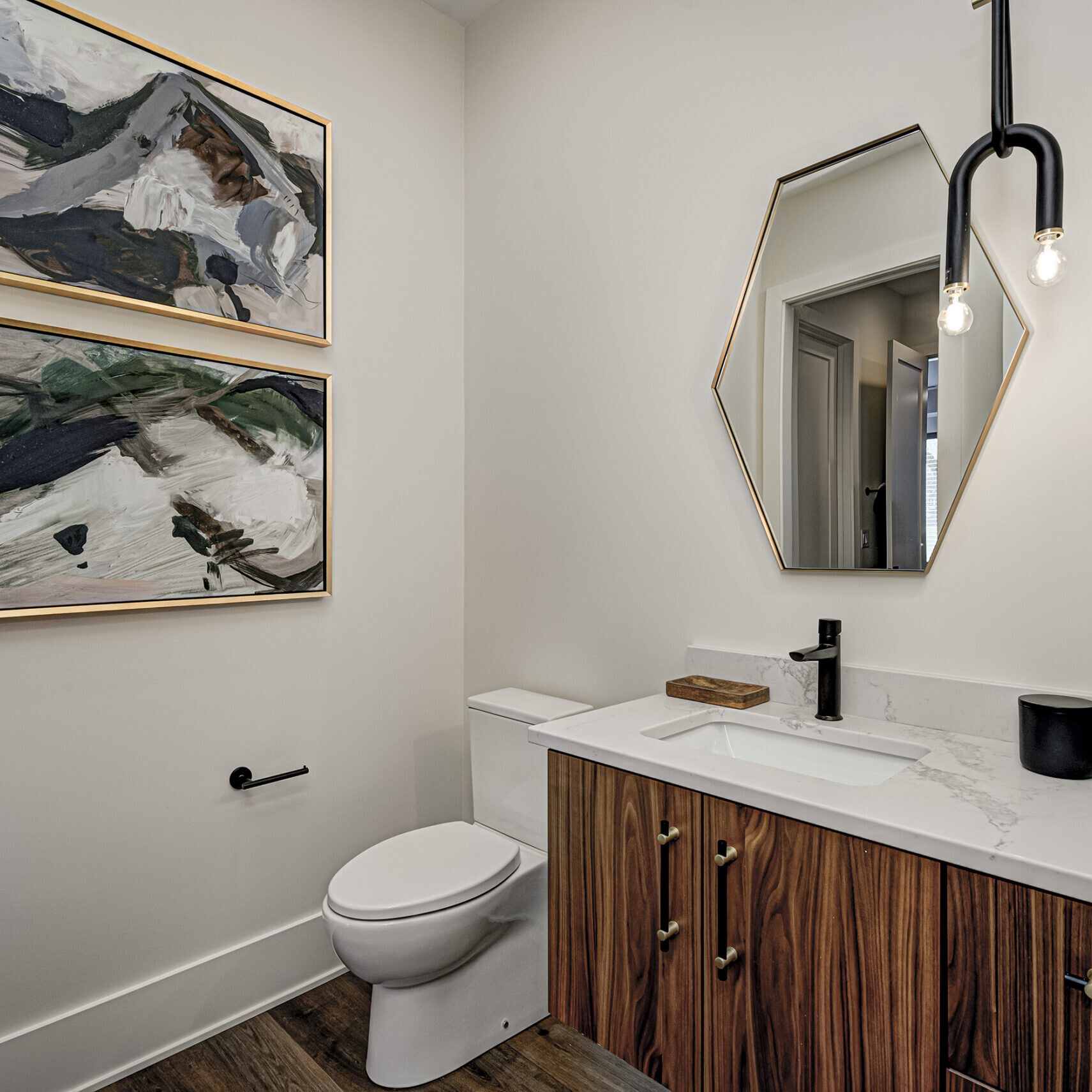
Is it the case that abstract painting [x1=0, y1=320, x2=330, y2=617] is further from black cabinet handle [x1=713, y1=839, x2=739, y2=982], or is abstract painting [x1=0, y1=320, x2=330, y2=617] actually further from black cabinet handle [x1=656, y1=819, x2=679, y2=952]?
black cabinet handle [x1=713, y1=839, x2=739, y2=982]

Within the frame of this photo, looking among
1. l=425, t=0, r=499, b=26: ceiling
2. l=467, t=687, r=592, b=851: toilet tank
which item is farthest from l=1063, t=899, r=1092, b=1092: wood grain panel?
l=425, t=0, r=499, b=26: ceiling

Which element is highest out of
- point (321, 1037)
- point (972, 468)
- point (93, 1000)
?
point (972, 468)

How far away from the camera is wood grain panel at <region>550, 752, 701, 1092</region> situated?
3.91 feet

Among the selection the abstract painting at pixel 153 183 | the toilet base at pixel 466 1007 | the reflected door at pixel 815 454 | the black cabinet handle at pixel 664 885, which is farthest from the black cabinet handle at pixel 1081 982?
the abstract painting at pixel 153 183

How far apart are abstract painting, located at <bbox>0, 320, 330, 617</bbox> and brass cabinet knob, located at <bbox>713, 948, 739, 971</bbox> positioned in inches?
53.6

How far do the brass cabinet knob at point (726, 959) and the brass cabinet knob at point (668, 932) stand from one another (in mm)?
81

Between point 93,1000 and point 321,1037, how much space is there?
1.71 feet

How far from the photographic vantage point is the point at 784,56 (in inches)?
64.5

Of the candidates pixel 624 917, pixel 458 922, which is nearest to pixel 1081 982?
pixel 624 917

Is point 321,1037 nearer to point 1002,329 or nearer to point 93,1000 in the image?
A: point 93,1000

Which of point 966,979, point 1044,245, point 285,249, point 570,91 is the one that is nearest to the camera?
point 966,979

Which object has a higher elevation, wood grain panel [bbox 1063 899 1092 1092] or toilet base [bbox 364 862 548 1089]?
wood grain panel [bbox 1063 899 1092 1092]

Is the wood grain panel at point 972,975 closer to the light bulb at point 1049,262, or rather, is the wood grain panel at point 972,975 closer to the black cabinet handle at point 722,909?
the black cabinet handle at point 722,909

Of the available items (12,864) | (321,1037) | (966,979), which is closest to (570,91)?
(966,979)
